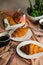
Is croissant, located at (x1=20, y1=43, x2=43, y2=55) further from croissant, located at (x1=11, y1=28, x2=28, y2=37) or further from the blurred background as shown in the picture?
the blurred background

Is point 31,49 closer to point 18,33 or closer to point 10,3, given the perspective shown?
point 18,33

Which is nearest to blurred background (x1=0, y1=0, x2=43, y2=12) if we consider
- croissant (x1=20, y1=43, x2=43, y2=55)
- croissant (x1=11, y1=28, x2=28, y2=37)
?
croissant (x1=11, y1=28, x2=28, y2=37)

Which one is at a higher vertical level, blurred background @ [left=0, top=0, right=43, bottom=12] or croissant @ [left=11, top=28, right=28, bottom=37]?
croissant @ [left=11, top=28, right=28, bottom=37]

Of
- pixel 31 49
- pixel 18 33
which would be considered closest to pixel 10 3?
pixel 18 33

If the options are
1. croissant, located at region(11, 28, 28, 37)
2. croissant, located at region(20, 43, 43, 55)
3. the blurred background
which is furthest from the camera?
the blurred background

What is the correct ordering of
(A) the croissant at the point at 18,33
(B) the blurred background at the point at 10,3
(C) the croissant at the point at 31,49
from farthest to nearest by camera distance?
(B) the blurred background at the point at 10,3, (A) the croissant at the point at 18,33, (C) the croissant at the point at 31,49

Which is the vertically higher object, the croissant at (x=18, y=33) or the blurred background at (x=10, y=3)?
the croissant at (x=18, y=33)

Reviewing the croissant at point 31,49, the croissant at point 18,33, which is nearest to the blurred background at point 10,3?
the croissant at point 18,33

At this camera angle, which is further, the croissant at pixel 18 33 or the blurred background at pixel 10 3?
the blurred background at pixel 10 3

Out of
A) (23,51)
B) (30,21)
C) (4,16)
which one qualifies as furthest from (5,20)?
(23,51)

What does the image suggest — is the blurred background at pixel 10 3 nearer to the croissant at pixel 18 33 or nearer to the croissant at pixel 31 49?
the croissant at pixel 18 33

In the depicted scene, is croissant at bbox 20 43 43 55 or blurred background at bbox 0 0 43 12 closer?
croissant at bbox 20 43 43 55
